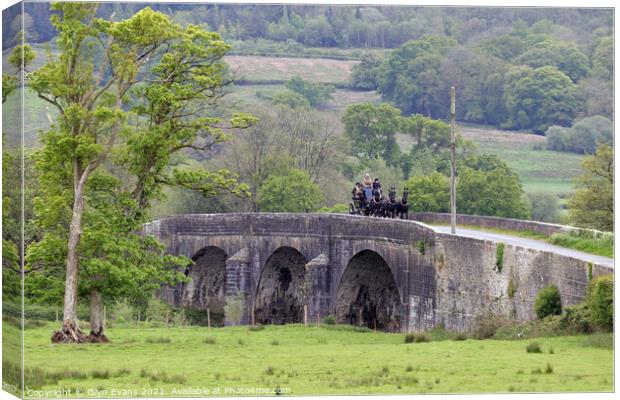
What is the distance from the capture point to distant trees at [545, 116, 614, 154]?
91875 millimetres

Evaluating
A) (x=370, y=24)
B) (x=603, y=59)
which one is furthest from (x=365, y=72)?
(x=603, y=59)

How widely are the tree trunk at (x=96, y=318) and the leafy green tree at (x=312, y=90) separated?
67.7m

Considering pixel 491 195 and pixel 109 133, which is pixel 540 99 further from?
pixel 109 133

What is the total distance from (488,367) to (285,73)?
82.2 metres

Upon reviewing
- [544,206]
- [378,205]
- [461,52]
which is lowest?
[378,205]

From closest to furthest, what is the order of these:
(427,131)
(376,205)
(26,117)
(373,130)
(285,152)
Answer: (26,117) → (376,205) → (285,152) → (427,131) → (373,130)

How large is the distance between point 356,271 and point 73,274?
21.5 metres

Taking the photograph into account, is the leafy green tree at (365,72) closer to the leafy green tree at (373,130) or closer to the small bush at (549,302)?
the leafy green tree at (373,130)

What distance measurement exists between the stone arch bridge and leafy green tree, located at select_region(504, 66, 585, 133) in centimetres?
2879

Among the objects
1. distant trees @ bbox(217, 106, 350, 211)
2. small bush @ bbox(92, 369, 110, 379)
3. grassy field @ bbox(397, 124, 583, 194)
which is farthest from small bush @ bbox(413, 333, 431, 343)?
grassy field @ bbox(397, 124, 583, 194)

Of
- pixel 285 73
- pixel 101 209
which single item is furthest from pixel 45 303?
pixel 285 73

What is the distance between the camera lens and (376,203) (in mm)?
61750

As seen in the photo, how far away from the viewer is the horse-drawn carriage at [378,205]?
60.8 metres

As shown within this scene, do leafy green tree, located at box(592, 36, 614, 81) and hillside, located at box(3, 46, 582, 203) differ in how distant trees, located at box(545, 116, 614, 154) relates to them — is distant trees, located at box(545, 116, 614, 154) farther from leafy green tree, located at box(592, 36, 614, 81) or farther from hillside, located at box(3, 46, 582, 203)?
leafy green tree, located at box(592, 36, 614, 81)
